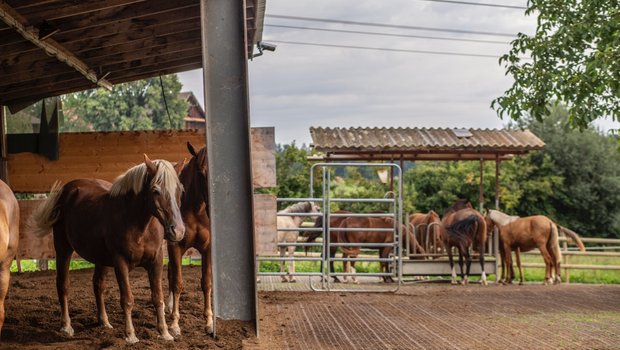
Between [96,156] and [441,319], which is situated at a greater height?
[96,156]

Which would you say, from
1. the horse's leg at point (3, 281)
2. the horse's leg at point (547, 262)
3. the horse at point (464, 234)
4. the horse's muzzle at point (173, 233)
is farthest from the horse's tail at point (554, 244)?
the horse's leg at point (3, 281)

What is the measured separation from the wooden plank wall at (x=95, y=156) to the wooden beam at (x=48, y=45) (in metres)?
0.90

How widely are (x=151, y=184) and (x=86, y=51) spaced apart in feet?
12.0

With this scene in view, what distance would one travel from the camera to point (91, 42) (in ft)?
28.4

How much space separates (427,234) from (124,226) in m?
9.31

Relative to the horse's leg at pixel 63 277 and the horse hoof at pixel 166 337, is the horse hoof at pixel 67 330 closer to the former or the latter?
the horse's leg at pixel 63 277

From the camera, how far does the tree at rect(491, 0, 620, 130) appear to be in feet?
30.1

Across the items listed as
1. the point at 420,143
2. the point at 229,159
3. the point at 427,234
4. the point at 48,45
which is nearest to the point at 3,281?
the point at 229,159

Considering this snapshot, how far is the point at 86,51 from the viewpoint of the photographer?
9086 millimetres

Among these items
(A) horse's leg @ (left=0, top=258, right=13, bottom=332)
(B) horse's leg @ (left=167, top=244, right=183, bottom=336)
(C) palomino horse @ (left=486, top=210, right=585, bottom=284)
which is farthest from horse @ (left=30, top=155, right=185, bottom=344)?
(C) palomino horse @ (left=486, top=210, right=585, bottom=284)

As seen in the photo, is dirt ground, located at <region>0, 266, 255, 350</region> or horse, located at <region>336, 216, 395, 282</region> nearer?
dirt ground, located at <region>0, 266, 255, 350</region>

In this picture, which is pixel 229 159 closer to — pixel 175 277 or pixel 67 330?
pixel 175 277

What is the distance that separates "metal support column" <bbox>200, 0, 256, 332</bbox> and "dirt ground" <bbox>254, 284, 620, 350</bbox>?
539 mm

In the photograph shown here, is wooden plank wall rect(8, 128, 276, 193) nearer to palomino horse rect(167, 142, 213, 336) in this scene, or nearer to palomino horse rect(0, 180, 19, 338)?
palomino horse rect(167, 142, 213, 336)
